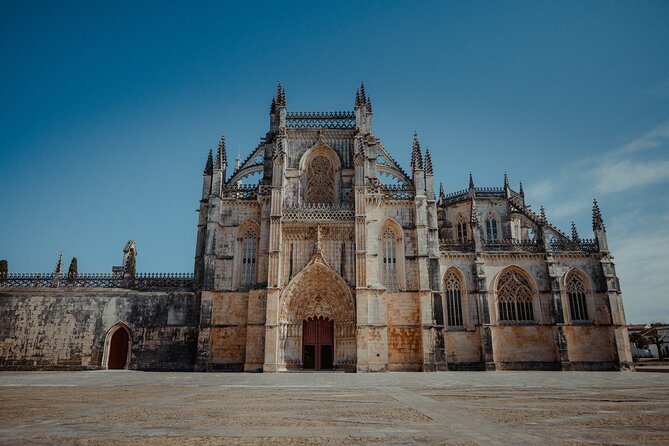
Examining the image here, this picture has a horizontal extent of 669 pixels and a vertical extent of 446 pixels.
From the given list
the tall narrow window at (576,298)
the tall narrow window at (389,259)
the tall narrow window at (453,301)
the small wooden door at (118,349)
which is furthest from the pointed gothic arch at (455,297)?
the small wooden door at (118,349)

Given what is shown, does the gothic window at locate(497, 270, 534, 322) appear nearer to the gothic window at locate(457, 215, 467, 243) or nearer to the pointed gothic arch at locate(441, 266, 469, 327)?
the pointed gothic arch at locate(441, 266, 469, 327)

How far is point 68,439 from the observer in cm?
578

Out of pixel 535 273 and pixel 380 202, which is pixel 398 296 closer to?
pixel 380 202

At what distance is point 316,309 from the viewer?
30.3m

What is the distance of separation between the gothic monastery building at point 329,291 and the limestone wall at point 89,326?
8 cm

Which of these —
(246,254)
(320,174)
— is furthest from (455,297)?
(246,254)

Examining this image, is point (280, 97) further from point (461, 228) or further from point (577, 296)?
point (577, 296)

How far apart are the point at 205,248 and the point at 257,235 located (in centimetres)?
386

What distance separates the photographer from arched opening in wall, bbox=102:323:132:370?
97.6 ft

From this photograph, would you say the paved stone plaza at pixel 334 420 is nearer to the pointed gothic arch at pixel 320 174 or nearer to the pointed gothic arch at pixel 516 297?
the pointed gothic arch at pixel 516 297

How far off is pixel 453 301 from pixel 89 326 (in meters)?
27.0

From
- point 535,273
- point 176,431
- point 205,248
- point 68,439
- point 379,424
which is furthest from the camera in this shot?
point 535,273

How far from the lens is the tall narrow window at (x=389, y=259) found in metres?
30.9

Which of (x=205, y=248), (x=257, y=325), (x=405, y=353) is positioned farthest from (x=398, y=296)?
(x=205, y=248)
